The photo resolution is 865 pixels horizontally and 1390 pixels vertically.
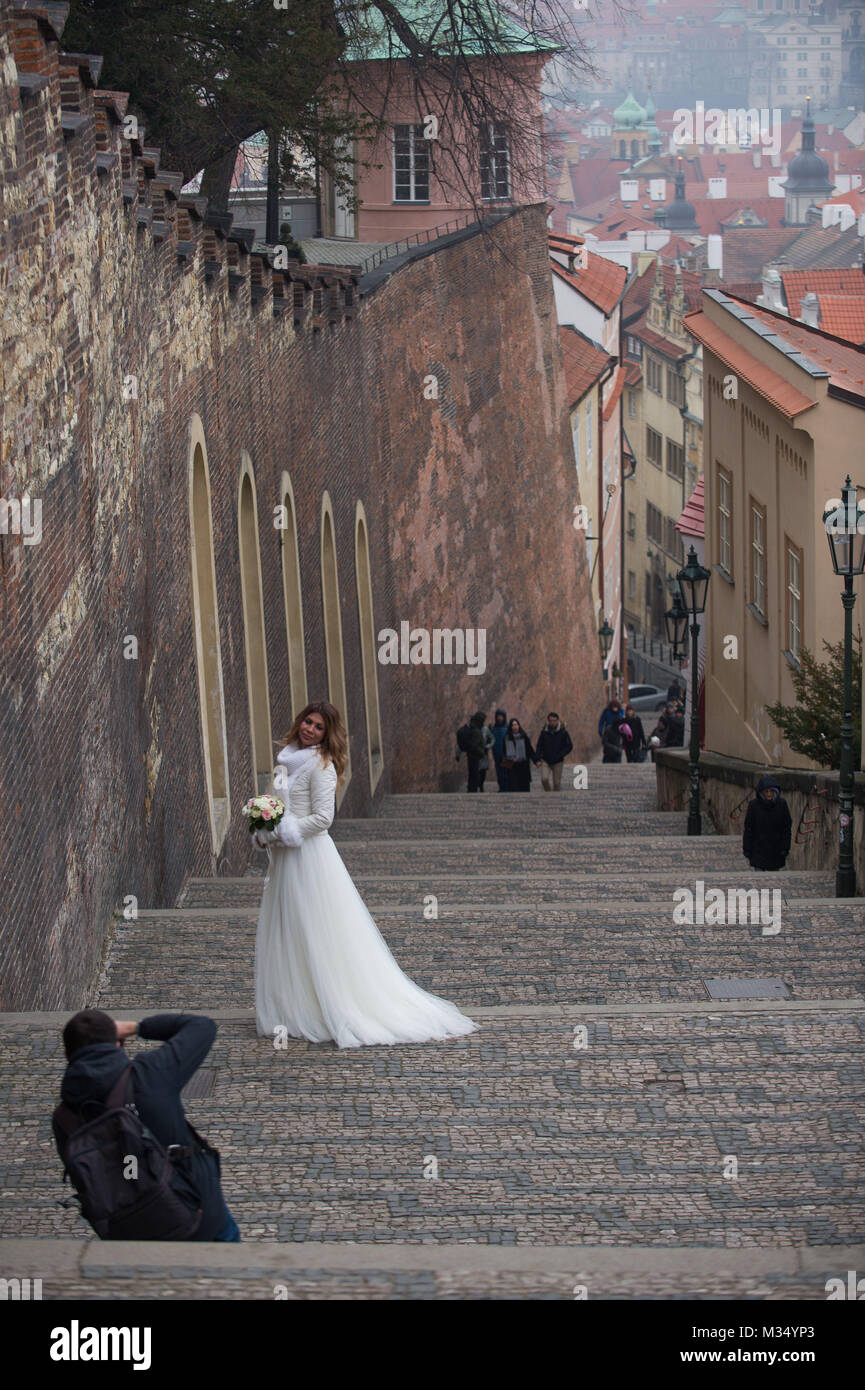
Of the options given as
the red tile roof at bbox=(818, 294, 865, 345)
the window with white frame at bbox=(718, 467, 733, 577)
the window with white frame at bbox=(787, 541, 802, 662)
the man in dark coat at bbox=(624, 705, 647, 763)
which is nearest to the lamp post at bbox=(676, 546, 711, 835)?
the window with white frame at bbox=(787, 541, 802, 662)

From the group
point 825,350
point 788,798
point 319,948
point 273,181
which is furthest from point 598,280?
point 319,948

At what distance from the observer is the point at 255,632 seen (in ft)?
57.3

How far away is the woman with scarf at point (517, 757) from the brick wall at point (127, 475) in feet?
5.48

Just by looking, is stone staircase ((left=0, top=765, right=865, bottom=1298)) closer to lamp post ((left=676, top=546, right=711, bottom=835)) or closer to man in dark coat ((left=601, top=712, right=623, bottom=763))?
lamp post ((left=676, top=546, right=711, bottom=835))

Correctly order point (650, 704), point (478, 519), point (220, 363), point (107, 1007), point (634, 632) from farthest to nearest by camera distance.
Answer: point (634, 632) → point (650, 704) → point (478, 519) → point (220, 363) → point (107, 1007)

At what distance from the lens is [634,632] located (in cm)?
8644

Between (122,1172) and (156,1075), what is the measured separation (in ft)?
0.97

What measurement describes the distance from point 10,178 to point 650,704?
184 ft

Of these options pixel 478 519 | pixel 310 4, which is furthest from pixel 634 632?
pixel 310 4

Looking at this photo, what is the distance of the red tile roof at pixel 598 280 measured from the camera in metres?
57.1

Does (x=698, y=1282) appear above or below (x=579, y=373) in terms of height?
below

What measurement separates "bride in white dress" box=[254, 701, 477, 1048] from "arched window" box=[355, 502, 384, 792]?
53.8 ft

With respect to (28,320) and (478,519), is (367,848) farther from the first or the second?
(478,519)
